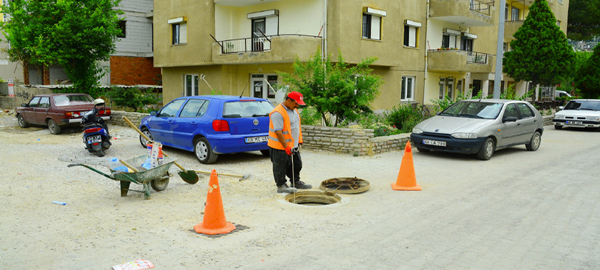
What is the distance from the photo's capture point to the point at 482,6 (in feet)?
91.9

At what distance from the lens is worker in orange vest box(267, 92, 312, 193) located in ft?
23.7

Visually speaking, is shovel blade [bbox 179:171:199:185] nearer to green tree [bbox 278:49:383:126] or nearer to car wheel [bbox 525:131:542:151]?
green tree [bbox 278:49:383:126]

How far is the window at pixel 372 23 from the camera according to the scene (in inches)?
811

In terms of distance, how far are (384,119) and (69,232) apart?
1229 cm

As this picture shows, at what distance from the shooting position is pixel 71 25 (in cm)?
1891

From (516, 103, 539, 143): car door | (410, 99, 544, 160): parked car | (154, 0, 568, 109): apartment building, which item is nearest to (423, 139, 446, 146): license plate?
(410, 99, 544, 160): parked car

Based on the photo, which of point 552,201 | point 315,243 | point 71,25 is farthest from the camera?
point 71,25

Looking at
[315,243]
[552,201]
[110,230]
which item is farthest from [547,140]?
[110,230]

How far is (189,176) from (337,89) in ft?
19.4

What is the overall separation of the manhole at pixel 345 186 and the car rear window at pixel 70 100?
12.1 m

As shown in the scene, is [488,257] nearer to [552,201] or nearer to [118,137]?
[552,201]

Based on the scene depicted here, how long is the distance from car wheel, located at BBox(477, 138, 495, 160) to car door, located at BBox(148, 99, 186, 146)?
24.5 feet

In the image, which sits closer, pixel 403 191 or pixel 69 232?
pixel 69 232

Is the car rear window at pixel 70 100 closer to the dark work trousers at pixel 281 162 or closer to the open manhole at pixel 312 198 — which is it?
the dark work trousers at pixel 281 162
